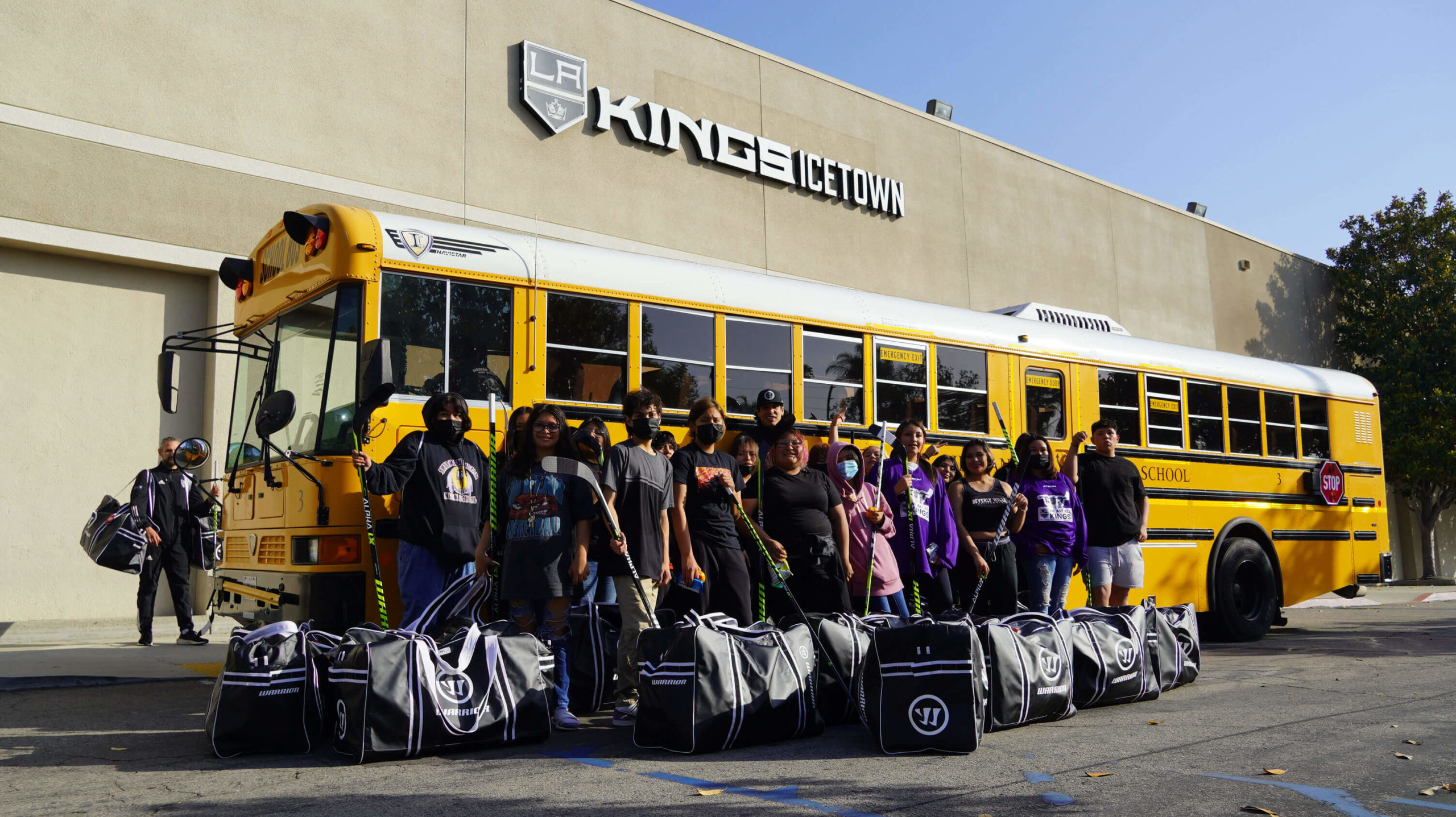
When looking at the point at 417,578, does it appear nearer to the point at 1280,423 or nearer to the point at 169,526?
the point at 169,526

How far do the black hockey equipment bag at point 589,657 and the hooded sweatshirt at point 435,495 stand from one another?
0.77 metres

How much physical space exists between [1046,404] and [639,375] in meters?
4.17

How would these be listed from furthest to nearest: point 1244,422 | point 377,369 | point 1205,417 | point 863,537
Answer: point 1244,422
point 1205,417
point 863,537
point 377,369

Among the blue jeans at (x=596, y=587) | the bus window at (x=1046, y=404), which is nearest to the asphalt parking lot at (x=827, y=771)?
the blue jeans at (x=596, y=587)

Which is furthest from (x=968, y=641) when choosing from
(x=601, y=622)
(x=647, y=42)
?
(x=647, y=42)

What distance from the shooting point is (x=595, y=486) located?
5.69 m

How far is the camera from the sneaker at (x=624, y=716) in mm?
5809

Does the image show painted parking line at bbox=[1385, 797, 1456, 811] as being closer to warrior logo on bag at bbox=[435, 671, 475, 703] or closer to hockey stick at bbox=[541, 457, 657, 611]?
hockey stick at bbox=[541, 457, 657, 611]

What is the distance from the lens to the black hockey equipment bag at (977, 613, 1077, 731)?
536cm

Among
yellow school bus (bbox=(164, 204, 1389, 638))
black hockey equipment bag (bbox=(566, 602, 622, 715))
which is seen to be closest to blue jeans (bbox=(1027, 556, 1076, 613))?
yellow school bus (bbox=(164, 204, 1389, 638))

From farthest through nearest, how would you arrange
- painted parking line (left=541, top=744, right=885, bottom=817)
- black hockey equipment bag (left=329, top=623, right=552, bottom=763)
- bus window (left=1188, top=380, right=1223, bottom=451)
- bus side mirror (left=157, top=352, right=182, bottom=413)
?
bus window (left=1188, top=380, right=1223, bottom=451)
bus side mirror (left=157, top=352, right=182, bottom=413)
black hockey equipment bag (left=329, top=623, right=552, bottom=763)
painted parking line (left=541, top=744, right=885, bottom=817)

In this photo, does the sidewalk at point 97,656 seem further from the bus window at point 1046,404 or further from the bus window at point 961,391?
the bus window at point 1046,404

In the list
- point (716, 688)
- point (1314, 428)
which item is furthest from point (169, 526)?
point (1314, 428)

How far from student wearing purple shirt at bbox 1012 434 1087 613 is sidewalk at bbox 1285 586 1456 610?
972cm
